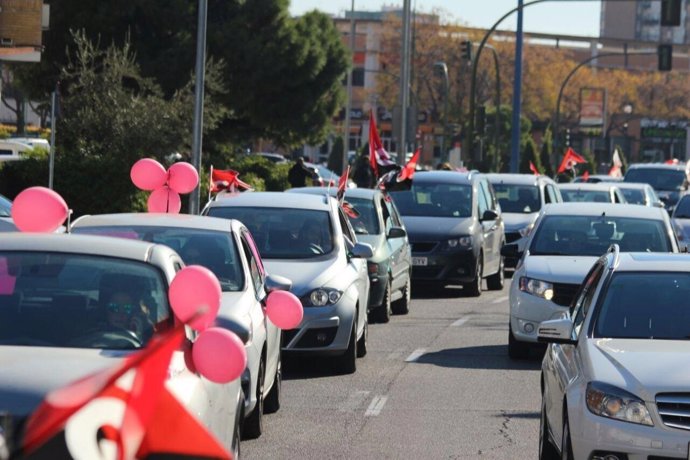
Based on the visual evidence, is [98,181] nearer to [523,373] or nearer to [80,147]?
[80,147]

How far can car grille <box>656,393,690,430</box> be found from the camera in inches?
308

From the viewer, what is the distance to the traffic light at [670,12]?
4028 centimetres

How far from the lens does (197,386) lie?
6.98m

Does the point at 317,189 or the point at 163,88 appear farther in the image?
the point at 163,88

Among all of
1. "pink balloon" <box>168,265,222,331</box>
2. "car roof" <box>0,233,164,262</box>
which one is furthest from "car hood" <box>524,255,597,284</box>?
"pink balloon" <box>168,265,222,331</box>

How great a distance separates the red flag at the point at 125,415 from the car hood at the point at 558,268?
35.4ft

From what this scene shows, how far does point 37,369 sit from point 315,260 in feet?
27.3

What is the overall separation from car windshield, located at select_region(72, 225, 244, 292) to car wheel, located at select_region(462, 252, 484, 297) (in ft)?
42.5

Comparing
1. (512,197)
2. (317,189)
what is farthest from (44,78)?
(317,189)

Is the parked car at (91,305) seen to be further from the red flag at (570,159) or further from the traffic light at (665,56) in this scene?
the traffic light at (665,56)

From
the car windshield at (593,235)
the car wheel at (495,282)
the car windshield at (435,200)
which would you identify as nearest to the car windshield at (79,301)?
the car windshield at (593,235)

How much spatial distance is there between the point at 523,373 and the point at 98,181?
50.6 feet

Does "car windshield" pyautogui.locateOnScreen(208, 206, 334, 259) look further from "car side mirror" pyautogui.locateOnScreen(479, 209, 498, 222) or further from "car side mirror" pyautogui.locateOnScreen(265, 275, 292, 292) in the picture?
"car side mirror" pyautogui.locateOnScreen(479, 209, 498, 222)

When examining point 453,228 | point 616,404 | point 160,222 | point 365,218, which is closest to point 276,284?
point 160,222
